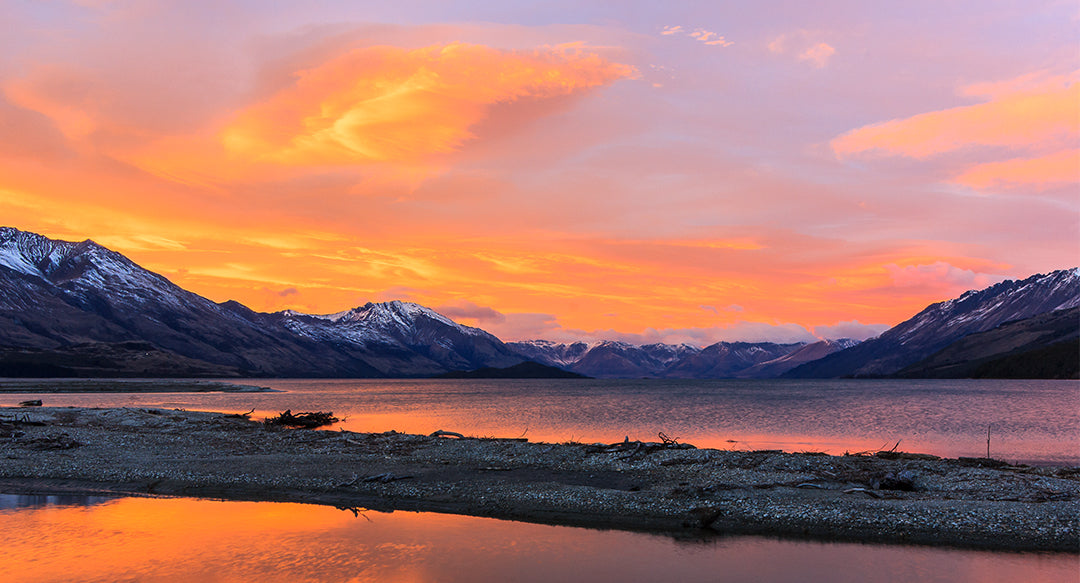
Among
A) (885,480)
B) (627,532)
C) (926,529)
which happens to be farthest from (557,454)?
(926,529)

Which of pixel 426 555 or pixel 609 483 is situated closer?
pixel 426 555

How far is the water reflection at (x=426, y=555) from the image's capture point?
22.5 meters

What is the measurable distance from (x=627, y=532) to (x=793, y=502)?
27.1 feet

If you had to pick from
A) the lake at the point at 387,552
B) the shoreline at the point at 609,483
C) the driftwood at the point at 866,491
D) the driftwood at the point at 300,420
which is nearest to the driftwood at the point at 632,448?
the shoreline at the point at 609,483

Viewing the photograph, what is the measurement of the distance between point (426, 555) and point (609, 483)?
14.5m

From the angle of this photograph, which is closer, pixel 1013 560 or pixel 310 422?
pixel 1013 560

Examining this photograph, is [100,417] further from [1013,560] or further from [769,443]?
[1013,560]

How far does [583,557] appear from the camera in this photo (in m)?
24.5

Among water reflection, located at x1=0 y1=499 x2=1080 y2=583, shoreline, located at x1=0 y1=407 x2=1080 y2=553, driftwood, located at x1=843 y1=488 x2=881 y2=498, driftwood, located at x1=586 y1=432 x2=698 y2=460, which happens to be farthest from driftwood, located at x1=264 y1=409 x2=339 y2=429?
driftwood, located at x1=843 y1=488 x2=881 y2=498

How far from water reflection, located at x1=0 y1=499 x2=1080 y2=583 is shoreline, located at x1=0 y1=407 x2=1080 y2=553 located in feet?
6.75

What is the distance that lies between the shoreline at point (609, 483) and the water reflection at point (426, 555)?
2057 millimetres

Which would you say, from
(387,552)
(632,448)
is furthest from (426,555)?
(632,448)

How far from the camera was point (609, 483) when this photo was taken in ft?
120

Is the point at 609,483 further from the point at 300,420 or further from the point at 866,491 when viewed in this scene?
the point at 300,420
